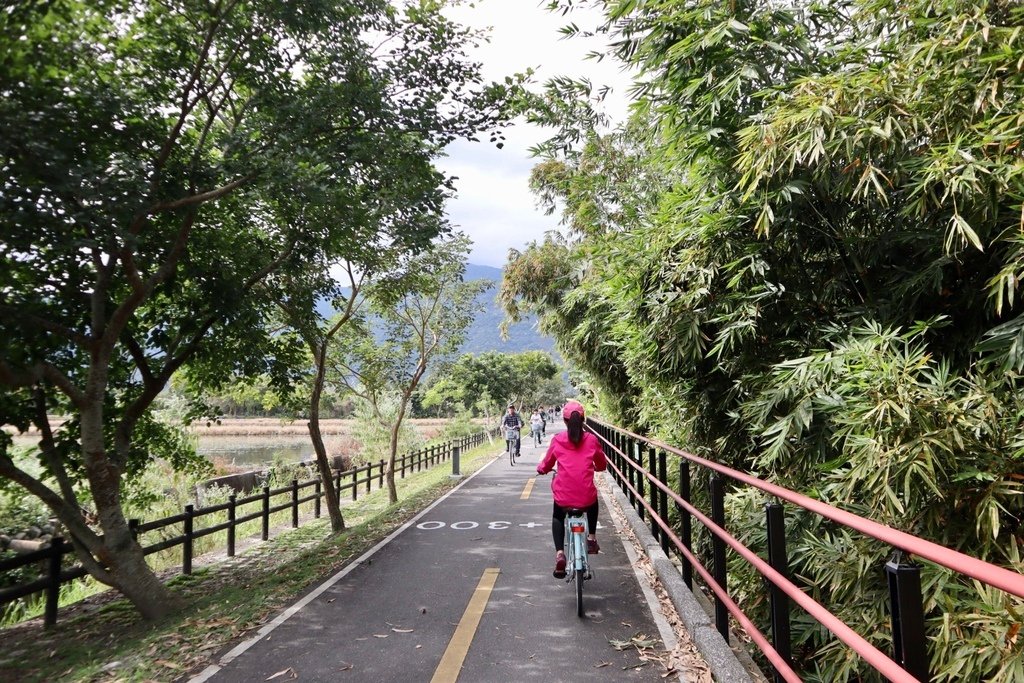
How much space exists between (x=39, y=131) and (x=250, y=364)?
15.7 ft

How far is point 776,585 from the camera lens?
9.84 ft

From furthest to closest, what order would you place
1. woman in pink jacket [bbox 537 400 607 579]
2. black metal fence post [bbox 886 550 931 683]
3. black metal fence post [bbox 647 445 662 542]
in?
black metal fence post [bbox 647 445 662 542] < woman in pink jacket [bbox 537 400 607 579] < black metal fence post [bbox 886 550 931 683]

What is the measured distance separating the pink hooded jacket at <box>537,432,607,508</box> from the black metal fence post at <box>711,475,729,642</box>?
5.55 ft

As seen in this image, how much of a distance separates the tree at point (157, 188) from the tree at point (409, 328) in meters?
5.19

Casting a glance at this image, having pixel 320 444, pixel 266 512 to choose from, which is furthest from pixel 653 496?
pixel 266 512

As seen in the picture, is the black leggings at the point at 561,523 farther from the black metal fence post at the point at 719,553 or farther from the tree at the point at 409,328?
the tree at the point at 409,328

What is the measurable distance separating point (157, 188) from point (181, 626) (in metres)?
4.60

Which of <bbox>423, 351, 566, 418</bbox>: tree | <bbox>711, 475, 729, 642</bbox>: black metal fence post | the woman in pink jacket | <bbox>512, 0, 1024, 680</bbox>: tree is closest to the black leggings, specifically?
the woman in pink jacket

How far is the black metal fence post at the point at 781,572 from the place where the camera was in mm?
3061

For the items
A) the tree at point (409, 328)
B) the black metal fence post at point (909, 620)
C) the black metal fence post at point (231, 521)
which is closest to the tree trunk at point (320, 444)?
the black metal fence post at point (231, 521)

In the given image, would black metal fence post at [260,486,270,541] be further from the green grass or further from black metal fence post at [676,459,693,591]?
black metal fence post at [676,459,693,591]

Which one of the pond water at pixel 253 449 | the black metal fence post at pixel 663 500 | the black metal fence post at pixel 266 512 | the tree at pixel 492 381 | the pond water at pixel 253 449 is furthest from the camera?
the tree at pixel 492 381

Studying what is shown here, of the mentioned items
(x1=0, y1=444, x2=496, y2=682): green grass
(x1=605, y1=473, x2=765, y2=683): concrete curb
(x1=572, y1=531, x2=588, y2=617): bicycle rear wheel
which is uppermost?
(x1=572, y1=531, x2=588, y2=617): bicycle rear wheel

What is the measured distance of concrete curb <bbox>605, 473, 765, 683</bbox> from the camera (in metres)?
3.80
